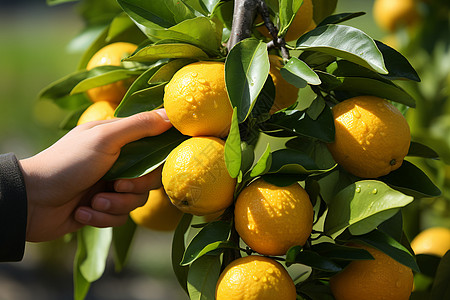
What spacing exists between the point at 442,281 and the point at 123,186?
0.47 m

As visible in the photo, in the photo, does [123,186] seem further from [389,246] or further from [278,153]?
[389,246]

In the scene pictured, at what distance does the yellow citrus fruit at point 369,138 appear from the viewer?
0.61m

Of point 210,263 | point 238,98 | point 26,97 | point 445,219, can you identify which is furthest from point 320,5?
point 26,97

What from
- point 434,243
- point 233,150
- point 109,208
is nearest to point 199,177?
point 233,150

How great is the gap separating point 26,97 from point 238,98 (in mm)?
3064

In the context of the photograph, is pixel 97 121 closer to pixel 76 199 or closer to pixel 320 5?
pixel 76 199

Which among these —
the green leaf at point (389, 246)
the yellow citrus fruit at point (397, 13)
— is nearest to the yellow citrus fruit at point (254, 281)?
the green leaf at point (389, 246)

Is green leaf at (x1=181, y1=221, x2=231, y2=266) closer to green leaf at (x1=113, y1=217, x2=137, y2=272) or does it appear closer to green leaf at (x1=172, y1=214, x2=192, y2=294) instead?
green leaf at (x1=172, y1=214, x2=192, y2=294)

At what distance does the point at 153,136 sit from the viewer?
72 centimetres

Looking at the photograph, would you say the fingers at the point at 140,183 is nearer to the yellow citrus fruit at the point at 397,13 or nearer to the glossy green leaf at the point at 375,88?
the glossy green leaf at the point at 375,88

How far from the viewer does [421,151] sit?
72 centimetres

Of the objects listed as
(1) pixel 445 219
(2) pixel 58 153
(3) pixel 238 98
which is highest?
(3) pixel 238 98

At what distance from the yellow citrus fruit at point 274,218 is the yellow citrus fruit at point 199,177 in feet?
0.10

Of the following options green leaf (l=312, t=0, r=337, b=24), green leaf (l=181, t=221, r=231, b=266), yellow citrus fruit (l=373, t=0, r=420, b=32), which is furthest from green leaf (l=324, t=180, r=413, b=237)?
yellow citrus fruit (l=373, t=0, r=420, b=32)
